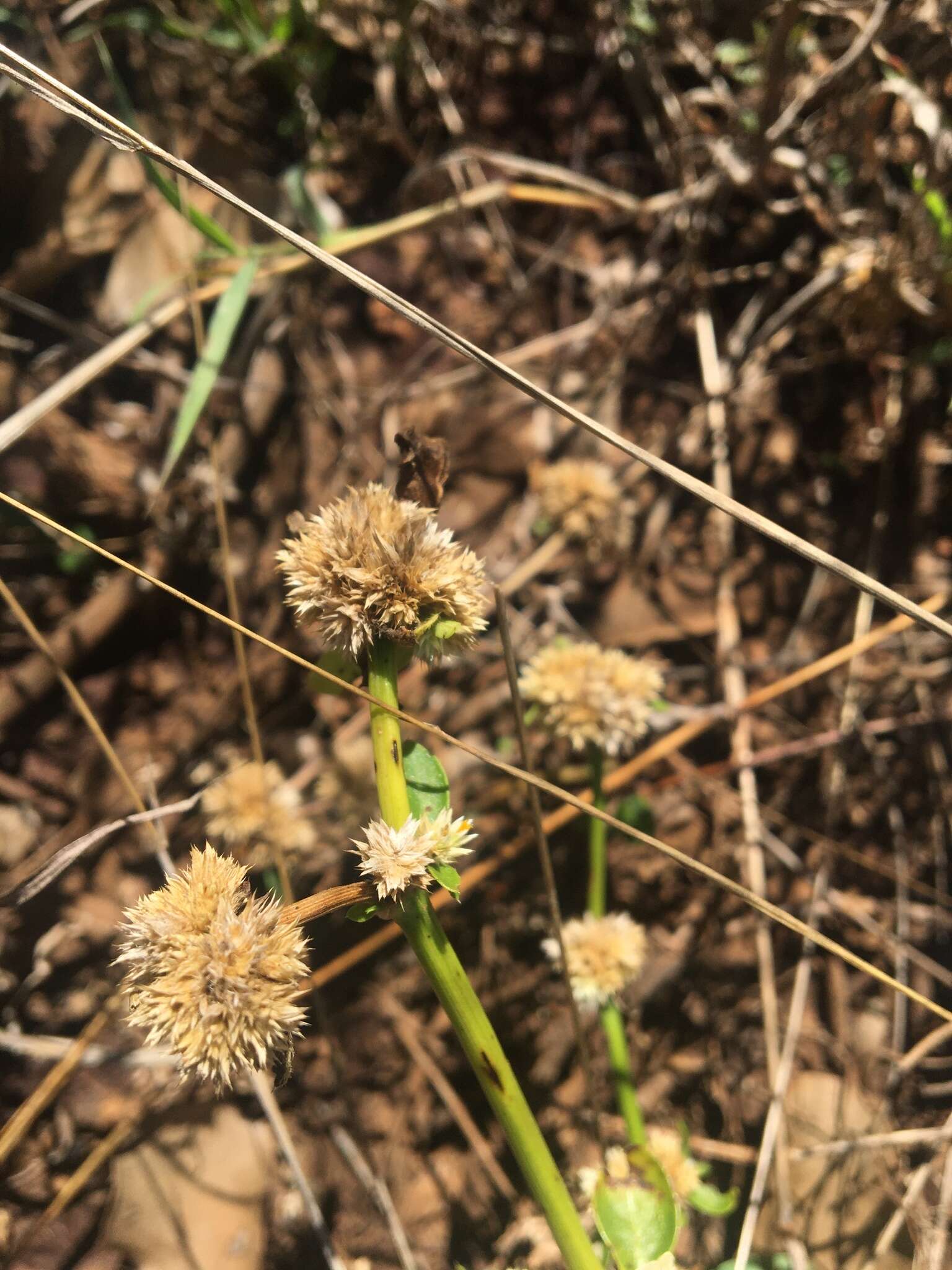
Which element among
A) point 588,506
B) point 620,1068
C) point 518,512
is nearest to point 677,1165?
point 620,1068

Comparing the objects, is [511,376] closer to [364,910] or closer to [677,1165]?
[364,910]

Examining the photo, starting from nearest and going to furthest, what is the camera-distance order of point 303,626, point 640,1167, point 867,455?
point 303,626 < point 640,1167 < point 867,455

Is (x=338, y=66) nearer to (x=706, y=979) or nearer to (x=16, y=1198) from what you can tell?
(x=706, y=979)

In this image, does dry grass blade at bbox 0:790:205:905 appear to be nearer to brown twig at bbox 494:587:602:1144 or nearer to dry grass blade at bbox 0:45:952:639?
brown twig at bbox 494:587:602:1144

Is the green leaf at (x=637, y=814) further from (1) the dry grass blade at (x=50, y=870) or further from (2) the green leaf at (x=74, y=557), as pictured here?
(2) the green leaf at (x=74, y=557)

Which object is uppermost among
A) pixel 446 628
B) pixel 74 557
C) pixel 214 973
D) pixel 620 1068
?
pixel 446 628

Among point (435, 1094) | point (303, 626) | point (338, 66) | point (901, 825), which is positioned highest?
point (338, 66)

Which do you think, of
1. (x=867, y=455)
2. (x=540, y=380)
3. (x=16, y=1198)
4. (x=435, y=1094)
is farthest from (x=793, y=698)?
(x=16, y=1198)
